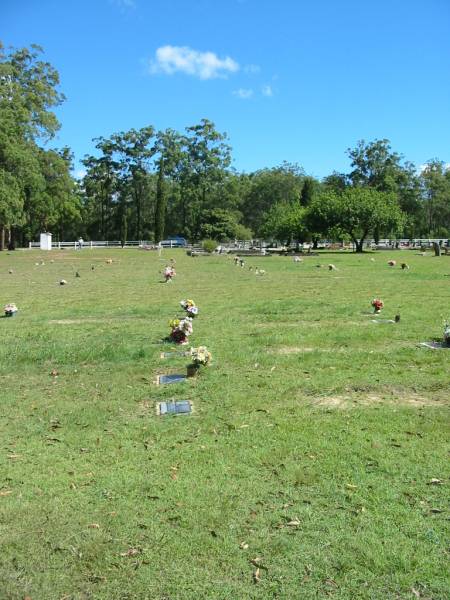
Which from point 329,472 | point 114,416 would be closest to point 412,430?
point 329,472

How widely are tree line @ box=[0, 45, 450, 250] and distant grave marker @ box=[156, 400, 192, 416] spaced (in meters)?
42.8

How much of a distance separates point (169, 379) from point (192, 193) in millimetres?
73032

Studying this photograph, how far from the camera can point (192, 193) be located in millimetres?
77188

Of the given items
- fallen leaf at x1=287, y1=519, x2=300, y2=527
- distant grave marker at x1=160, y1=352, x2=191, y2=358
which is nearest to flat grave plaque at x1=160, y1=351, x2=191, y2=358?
distant grave marker at x1=160, y1=352, x2=191, y2=358

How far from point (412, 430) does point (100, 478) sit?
2.45 meters

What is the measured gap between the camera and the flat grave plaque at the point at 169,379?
5914 millimetres

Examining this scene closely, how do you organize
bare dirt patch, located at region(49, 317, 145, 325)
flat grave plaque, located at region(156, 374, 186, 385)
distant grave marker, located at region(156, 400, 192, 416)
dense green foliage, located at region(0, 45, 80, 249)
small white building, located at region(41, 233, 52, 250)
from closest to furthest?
distant grave marker, located at region(156, 400, 192, 416)
flat grave plaque, located at region(156, 374, 186, 385)
bare dirt patch, located at region(49, 317, 145, 325)
dense green foliage, located at region(0, 45, 80, 249)
small white building, located at region(41, 233, 52, 250)

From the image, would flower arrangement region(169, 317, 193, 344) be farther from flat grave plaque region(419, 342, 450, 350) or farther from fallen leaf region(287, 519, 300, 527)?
fallen leaf region(287, 519, 300, 527)

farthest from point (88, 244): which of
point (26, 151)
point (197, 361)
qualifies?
point (197, 361)

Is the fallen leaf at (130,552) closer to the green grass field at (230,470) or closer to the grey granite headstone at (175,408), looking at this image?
the green grass field at (230,470)

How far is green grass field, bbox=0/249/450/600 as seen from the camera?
107 inches

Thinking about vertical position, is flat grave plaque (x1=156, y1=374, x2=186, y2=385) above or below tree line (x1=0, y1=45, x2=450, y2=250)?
below

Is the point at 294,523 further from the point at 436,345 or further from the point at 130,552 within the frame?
the point at 436,345

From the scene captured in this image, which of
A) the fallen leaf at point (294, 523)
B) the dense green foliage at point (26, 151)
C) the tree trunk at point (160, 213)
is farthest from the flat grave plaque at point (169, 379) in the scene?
the tree trunk at point (160, 213)
